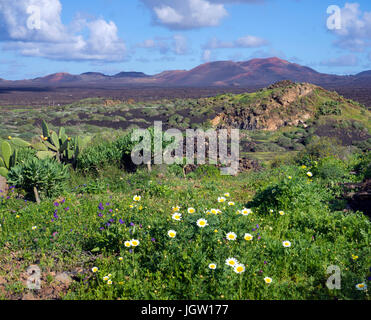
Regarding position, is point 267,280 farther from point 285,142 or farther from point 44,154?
point 285,142

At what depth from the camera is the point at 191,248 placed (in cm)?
340

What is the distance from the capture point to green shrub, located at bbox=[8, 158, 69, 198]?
20.1 feet

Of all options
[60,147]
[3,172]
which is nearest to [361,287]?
[3,172]

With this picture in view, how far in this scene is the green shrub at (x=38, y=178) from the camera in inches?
241

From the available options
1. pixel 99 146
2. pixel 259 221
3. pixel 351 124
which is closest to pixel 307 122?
pixel 351 124

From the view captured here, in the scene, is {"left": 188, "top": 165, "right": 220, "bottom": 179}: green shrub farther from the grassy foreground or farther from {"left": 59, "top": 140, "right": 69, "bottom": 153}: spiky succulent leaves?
the grassy foreground

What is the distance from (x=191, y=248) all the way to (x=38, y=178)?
12.4ft

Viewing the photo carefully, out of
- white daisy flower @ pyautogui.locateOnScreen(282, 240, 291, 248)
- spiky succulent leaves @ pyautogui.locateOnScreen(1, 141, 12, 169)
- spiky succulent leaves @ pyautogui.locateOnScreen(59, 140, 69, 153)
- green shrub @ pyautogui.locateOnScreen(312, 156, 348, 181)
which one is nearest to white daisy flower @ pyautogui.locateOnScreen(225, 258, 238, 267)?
white daisy flower @ pyautogui.locateOnScreen(282, 240, 291, 248)

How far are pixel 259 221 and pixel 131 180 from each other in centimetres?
335

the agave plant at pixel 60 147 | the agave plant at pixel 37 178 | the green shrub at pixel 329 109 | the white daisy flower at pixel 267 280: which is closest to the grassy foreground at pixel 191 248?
the white daisy flower at pixel 267 280

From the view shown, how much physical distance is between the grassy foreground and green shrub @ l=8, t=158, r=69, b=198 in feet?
1.92

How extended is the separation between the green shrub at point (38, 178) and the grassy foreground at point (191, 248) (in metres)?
0.58

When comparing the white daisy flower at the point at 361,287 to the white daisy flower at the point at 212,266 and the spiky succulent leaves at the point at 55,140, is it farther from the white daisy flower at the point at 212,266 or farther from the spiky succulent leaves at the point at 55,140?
the spiky succulent leaves at the point at 55,140
